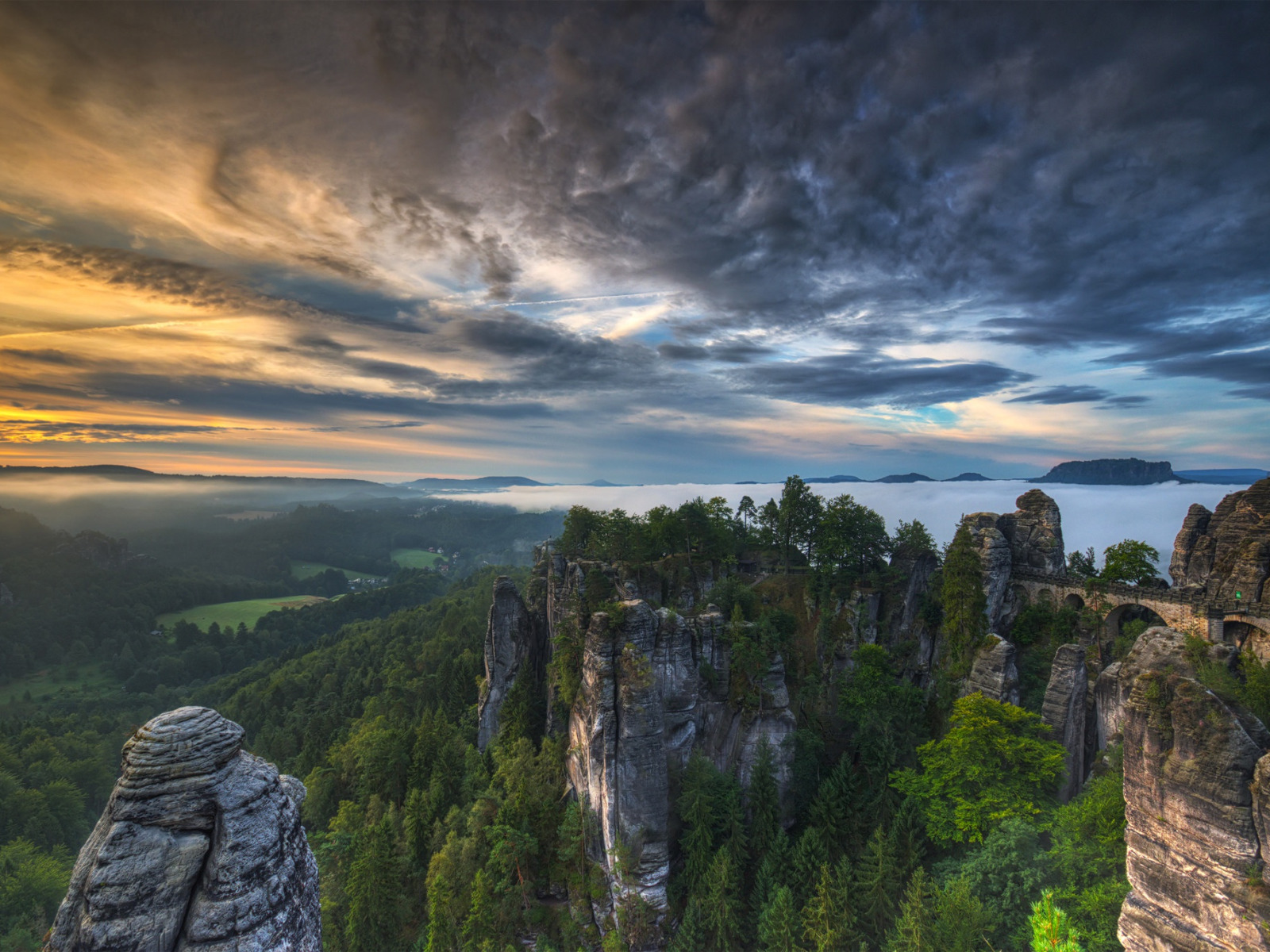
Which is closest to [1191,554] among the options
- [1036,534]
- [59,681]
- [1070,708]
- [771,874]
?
[1036,534]

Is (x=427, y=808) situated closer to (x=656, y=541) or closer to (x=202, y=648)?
(x=656, y=541)

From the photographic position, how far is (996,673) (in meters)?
30.0

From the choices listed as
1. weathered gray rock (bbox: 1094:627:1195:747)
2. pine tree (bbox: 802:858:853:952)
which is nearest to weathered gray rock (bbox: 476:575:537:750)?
pine tree (bbox: 802:858:853:952)

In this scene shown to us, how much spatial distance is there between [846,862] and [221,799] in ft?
85.5

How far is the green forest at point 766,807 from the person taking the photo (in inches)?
852

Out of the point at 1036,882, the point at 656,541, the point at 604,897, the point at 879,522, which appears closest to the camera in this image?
the point at 1036,882

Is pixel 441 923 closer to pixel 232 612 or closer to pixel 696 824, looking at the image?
pixel 696 824

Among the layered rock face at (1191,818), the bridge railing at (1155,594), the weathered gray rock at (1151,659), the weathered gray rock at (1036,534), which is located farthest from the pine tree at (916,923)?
the weathered gray rock at (1036,534)

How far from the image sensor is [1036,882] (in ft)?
66.1

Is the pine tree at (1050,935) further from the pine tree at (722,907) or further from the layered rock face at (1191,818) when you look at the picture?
the pine tree at (722,907)

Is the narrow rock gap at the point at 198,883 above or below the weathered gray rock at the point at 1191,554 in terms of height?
below

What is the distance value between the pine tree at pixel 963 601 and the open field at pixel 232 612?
7310 inches

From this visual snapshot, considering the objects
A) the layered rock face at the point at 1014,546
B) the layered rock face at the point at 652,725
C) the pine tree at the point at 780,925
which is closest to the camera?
the pine tree at the point at 780,925

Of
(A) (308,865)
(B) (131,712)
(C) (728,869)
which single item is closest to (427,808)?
(C) (728,869)
